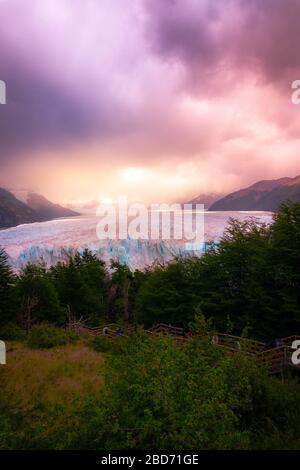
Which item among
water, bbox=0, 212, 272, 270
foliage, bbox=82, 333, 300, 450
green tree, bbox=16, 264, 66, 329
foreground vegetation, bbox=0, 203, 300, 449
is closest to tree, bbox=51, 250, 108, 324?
foreground vegetation, bbox=0, 203, 300, 449

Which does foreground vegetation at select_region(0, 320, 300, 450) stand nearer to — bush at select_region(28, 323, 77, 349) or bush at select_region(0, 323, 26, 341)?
bush at select_region(28, 323, 77, 349)

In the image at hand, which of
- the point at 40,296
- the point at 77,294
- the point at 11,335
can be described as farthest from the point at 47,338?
the point at 77,294

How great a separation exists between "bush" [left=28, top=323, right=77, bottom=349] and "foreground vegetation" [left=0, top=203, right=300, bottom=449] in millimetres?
81

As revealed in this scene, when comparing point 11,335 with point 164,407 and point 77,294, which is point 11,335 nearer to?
point 77,294

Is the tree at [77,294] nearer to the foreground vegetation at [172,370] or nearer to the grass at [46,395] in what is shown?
the foreground vegetation at [172,370]

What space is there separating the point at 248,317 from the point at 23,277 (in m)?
27.4

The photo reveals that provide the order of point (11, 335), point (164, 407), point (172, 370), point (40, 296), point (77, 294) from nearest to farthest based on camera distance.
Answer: point (164, 407)
point (172, 370)
point (11, 335)
point (40, 296)
point (77, 294)

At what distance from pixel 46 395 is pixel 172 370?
28.2 ft

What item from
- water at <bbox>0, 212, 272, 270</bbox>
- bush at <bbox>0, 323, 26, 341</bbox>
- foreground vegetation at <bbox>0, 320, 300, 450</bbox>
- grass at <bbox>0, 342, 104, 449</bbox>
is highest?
water at <bbox>0, 212, 272, 270</bbox>

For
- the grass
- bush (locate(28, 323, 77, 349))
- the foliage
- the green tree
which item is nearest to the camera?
the foliage

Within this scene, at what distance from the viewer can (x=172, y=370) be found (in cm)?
614

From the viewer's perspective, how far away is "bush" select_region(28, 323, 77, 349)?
907 inches

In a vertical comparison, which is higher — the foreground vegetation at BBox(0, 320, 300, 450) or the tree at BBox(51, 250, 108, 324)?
the foreground vegetation at BBox(0, 320, 300, 450)

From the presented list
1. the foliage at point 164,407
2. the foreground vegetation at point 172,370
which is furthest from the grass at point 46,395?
the foliage at point 164,407
